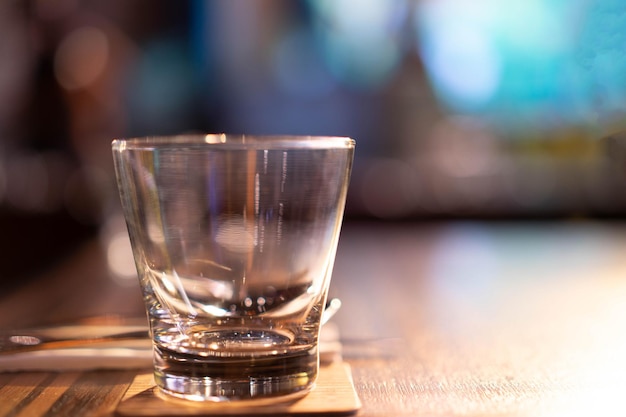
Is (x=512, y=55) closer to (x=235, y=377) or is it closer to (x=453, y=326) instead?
(x=453, y=326)

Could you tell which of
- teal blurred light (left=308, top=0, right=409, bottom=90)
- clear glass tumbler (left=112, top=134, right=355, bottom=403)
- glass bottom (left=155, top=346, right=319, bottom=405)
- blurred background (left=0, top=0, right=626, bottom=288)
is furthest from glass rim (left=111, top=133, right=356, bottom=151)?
teal blurred light (left=308, top=0, right=409, bottom=90)

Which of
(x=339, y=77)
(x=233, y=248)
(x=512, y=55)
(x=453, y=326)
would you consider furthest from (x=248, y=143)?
(x=512, y=55)

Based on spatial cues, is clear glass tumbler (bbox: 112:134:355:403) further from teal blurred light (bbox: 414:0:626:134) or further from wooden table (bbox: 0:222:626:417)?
teal blurred light (bbox: 414:0:626:134)

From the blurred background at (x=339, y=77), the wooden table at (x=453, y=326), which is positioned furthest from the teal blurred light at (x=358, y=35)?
the wooden table at (x=453, y=326)

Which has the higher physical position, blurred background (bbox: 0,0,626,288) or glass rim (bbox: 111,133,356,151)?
glass rim (bbox: 111,133,356,151)

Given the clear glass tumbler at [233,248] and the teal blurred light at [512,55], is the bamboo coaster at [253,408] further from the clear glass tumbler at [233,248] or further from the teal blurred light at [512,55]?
the teal blurred light at [512,55]

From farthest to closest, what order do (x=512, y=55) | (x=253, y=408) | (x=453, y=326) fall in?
(x=512, y=55) < (x=453, y=326) < (x=253, y=408)

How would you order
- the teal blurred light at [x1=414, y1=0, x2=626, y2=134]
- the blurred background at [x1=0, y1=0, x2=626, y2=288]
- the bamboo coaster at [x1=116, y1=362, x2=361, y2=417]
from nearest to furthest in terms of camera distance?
the bamboo coaster at [x1=116, y1=362, x2=361, y2=417], the blurred background at [x1=0, y1=0, x2=626, y2=288], the teal blurred light at [x1=414, y1=0, x2=626, y2=134]
